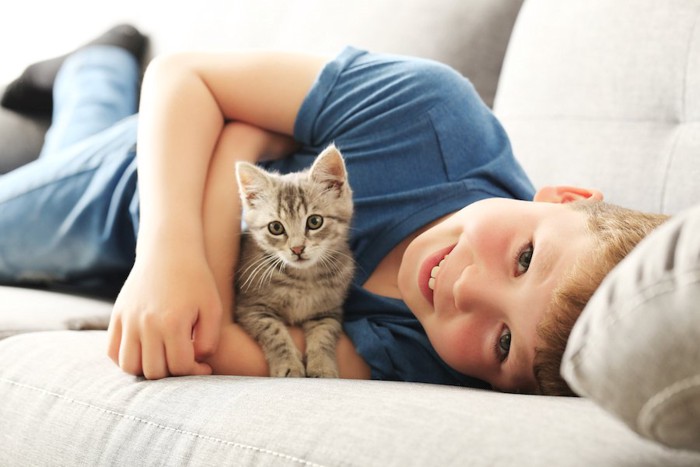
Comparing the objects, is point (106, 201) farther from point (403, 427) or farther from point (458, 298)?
point (403, 427)

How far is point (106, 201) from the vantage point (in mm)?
1498

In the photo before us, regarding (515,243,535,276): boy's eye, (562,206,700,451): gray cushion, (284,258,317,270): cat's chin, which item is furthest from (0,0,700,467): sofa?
(284,258,317,270): cat's chin

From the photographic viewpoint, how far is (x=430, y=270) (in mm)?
1081

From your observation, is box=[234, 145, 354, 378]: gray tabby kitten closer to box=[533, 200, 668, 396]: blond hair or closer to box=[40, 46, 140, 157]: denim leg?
box=[533, 200, 668, 396]: blond hair

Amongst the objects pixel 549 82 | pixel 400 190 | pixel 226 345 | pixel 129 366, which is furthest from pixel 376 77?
pixel 129 366

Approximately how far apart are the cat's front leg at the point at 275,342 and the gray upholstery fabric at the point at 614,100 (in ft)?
2.27

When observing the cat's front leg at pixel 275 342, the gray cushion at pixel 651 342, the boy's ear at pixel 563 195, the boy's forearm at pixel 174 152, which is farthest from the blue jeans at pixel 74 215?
the gray cushion at pixel 651 342

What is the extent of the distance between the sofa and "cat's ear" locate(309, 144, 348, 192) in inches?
16.9

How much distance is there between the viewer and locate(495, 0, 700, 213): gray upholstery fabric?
130cm

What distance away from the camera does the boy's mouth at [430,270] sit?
1.07 metres

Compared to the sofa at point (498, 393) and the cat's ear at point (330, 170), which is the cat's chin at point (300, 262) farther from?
the sofa at point (498, 393)

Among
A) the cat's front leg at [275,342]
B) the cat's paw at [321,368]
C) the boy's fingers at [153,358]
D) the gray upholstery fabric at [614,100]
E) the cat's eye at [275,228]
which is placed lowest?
the cat's paw at [321,368]

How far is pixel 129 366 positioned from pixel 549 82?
109 centimetres

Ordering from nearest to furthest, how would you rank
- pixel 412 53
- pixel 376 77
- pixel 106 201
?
pixel 376 77
pixel 106 201
pixel 412 53
